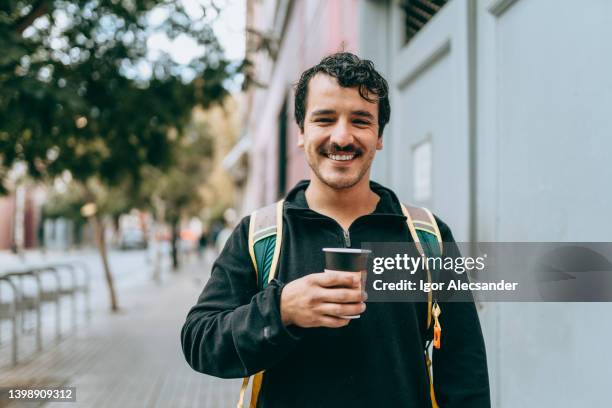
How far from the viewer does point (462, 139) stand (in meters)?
3.01

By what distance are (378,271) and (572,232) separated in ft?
3.01

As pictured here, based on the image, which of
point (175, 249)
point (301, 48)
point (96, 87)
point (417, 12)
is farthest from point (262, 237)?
point (175, 249)

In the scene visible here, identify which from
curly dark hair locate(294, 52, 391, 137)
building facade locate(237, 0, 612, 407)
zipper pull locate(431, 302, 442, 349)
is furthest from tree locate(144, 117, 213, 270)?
zipper pull locate(431, 302, 442, 349)

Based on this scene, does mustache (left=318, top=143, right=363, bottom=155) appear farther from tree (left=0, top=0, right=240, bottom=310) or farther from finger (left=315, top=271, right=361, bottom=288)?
tree (left=0, top=0, right=240, bottom=310)

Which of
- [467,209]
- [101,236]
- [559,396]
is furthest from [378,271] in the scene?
[101,236]

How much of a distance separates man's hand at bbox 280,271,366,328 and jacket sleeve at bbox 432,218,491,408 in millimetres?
441

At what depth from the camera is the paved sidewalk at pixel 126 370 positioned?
5.39 meters

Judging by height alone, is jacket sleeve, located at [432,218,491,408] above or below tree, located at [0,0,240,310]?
below

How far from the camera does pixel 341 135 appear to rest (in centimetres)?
164

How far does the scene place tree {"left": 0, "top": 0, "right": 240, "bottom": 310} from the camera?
4.91 m

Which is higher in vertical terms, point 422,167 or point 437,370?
point 422,167

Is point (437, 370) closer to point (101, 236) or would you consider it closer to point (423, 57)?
point (423, 57)

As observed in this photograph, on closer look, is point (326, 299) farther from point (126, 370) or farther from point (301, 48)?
point (301, 48)

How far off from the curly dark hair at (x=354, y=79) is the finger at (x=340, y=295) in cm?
60
